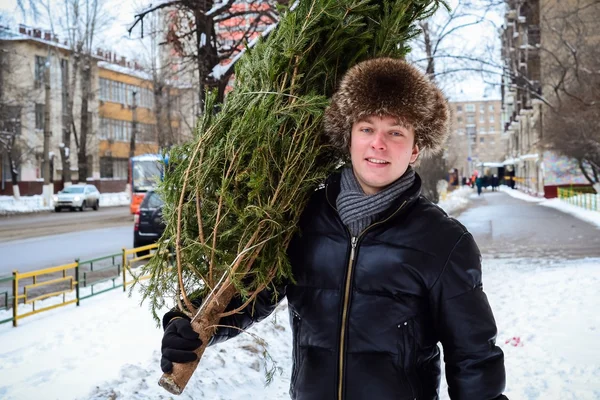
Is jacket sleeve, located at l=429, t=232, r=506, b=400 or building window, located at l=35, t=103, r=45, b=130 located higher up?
building window, located at l=35, t=103, r=45, b=130

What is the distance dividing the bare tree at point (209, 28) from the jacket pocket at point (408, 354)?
7.24 m

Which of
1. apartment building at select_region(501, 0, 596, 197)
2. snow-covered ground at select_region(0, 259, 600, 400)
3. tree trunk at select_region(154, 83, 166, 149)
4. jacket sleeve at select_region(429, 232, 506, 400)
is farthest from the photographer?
apartment building at select_region(501, 0, 596, 197)

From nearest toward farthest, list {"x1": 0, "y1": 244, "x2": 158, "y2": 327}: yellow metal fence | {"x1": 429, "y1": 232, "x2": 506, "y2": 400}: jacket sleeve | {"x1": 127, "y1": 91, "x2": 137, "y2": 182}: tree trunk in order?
{"x1": 429, "y1": 232, "x2": 506, "y2": 400}: jacket sleeve < {"x1": 0, "y1": 244, "x2": 158, "y2": 327}: yellow metal fence < {"x1": 127, "y1": 91, "x2": 137, "y2": 182}: tree trunk

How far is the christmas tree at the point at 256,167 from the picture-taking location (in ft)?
7.79

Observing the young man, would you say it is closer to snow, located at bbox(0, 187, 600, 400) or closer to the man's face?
the man's face

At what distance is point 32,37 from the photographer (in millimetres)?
6582

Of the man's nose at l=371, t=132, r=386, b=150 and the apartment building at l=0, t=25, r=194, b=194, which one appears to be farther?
the apartment building at l=0, t=25, r=194, b=194

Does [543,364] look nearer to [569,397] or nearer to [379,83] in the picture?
[569,397]

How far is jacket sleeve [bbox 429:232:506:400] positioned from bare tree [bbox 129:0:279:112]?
7.25 meters

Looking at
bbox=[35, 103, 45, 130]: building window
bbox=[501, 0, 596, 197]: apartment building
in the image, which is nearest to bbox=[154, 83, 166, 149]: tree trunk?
bbox=[35, 103, 45, 130]: building window

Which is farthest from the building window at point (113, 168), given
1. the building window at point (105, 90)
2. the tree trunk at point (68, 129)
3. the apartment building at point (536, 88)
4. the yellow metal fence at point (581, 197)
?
the yellow metal fence at point (581, 197)

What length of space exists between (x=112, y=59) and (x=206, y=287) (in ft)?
34.3

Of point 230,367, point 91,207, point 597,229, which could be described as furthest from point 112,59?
point 597,229

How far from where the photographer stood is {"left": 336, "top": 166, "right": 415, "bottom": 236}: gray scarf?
7.39 feet
